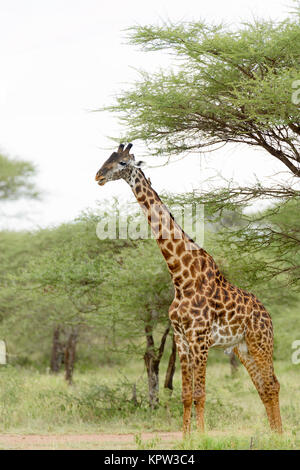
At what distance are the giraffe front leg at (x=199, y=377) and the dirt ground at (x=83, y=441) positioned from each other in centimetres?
54

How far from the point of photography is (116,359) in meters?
24.3

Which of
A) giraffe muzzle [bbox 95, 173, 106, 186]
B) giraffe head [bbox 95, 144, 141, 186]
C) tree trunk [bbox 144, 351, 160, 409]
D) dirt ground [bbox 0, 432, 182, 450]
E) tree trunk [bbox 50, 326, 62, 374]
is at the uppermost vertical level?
giraffe head [bbox 95, 144, 141, 186]

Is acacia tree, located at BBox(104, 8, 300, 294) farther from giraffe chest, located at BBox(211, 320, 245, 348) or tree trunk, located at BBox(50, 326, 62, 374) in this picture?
tree trunk, located at BBox(50, 326, 62, 374)

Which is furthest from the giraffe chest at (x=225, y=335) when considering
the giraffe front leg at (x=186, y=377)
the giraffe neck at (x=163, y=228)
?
the giraffe neck at (x=163, y=228)

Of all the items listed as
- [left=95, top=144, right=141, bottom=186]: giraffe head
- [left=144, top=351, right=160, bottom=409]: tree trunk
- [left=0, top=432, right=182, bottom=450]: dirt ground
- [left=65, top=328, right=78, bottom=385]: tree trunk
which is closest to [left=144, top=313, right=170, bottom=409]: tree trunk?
[left=144, top=351, right=160, bottom=409]: tree trunk

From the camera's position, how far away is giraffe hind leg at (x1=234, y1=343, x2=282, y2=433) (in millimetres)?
8781

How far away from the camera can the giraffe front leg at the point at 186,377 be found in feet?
25.8

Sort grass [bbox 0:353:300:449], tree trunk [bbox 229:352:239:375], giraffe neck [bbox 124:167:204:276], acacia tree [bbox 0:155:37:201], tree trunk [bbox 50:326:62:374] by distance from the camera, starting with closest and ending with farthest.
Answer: giraffe neck [bbox 124:167:204:276] → grass [bbox 0:353:300:449] → tree trunk [bbox 229:352:239:375] → tree trunk [bbox 50:326:62:374] → acacia tree [bbox 0:155:37:201]

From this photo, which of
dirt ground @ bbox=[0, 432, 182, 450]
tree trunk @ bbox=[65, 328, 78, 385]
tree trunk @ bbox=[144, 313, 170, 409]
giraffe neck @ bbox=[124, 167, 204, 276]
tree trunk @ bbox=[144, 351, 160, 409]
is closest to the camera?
dirt ground @ bbox=[0, 432, 182, 450]

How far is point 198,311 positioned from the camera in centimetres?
805

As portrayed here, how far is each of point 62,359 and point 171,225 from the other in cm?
1745

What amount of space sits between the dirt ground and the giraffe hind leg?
131 cm

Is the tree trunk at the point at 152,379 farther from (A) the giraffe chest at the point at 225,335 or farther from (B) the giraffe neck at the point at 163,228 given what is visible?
(B) the giraffe neck at the point at 163,228
